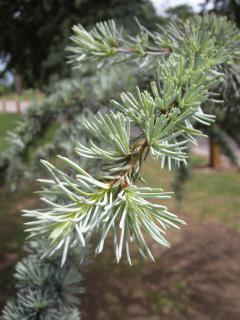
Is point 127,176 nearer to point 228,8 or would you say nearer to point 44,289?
point 44,289

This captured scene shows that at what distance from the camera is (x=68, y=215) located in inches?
13.6

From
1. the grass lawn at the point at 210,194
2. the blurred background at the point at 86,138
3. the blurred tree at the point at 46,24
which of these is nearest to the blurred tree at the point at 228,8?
the blurred background at the point at 86,138

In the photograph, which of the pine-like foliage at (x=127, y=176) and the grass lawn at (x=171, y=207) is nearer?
the pine-like foliage at (x=127, y=176)

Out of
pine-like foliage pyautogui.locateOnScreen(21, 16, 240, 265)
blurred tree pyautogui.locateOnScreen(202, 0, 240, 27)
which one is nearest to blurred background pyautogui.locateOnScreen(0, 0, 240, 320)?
blurred tree pyautogui.locateOnScreen(202, 0, 240, 27)

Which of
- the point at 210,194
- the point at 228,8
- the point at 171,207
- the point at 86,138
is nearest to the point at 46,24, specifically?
the point at 228,8

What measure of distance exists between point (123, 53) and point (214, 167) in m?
7.54

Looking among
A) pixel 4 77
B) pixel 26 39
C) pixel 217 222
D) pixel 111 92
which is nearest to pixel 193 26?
pixel 111 92

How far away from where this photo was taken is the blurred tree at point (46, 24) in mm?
1825

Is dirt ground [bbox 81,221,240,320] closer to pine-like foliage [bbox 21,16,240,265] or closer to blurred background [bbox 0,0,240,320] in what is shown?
blurred background [bbox 0,0,240,320]

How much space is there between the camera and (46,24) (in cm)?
205

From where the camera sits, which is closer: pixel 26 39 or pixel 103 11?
pixel 103 11

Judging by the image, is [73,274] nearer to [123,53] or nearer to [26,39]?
[123,53]

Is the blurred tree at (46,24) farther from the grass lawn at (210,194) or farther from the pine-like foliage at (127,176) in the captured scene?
the grass lawn at (210,194)

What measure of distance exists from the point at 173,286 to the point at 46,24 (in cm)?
239
